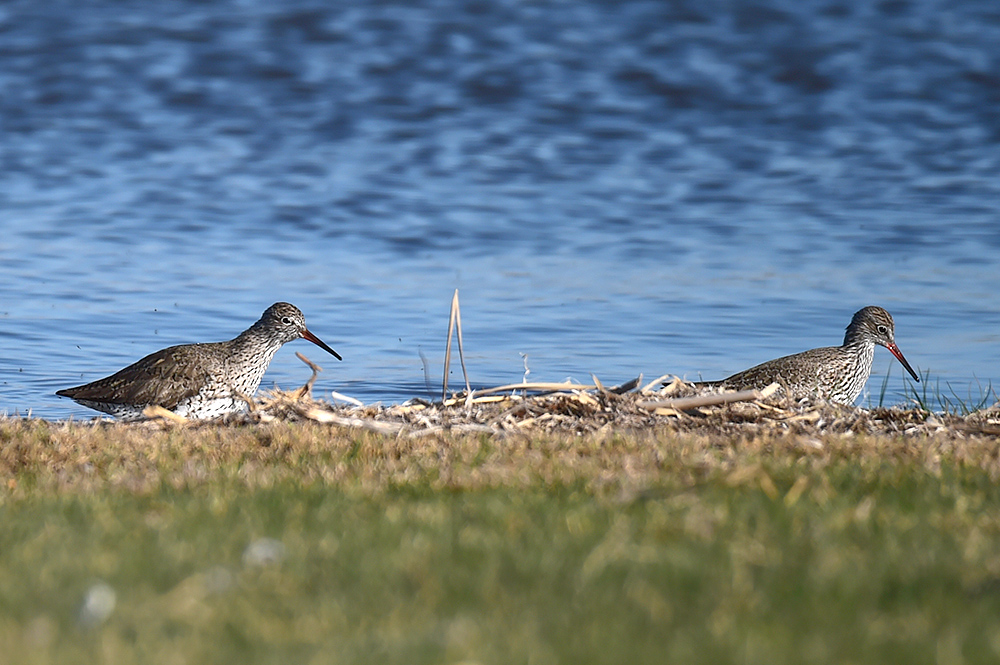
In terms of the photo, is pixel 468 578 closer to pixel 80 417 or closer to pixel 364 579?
pixel 364 579

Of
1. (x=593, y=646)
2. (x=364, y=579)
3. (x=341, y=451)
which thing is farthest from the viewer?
(x=341, y=451)

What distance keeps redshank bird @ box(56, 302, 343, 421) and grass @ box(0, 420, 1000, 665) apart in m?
3.78

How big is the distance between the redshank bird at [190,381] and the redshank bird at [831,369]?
167 inches

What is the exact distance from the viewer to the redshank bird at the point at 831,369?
11453 mm

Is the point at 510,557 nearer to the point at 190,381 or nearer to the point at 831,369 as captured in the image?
the point at 190,381

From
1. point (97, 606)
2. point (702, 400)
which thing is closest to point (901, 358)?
point (702, 400)

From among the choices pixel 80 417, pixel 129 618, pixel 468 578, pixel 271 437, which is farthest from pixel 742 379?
pixel 129 618

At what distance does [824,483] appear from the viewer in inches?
236

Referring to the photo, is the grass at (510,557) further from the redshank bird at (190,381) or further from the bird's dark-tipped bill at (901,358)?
the bird's dark-tipped bill at (901,358)

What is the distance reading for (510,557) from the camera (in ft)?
14.9

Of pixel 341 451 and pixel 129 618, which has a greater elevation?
pixel 341 451

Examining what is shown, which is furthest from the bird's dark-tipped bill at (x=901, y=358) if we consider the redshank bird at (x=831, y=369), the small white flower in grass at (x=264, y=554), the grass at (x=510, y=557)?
the small white flower in grass at (x=264, y=554)

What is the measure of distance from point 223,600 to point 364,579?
0.50m

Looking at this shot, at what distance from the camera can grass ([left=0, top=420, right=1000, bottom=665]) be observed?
11.9 feet
